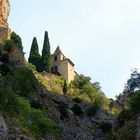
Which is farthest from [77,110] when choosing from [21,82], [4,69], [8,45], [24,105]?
[8,45]

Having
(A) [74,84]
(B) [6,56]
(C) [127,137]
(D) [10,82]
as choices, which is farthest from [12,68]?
(A) [74,84]

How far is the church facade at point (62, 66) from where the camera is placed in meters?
95.8

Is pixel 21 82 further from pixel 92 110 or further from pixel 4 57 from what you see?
pixel 92 110

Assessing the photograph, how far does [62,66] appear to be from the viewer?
98.4 m

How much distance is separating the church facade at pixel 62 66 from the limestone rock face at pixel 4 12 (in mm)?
17414

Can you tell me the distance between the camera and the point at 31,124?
43719mm

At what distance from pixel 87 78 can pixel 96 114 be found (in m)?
33.5

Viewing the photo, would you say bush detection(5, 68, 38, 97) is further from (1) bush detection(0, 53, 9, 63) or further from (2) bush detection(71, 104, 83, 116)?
(1) bush detection(0, 53, 9, 63)

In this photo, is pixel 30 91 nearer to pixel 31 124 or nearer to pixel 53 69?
pixel 31 124

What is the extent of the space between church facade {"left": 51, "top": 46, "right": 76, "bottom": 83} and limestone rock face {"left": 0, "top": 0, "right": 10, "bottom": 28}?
57.1 feet

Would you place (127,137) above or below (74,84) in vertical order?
below

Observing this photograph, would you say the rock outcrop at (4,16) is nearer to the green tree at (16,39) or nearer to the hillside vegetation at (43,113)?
the green tree at (16,39)

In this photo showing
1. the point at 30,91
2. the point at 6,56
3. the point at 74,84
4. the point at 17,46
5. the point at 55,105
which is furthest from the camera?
the point at 74,84

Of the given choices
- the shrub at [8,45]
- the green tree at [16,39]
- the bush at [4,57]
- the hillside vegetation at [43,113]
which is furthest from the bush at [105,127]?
the green tree at [16,39]
